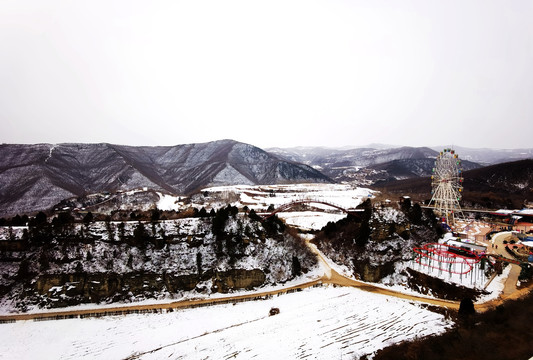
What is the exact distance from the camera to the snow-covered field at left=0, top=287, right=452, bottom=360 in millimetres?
26094

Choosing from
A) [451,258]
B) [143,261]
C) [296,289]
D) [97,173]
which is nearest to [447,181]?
[451,258]

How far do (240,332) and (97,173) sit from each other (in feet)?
505

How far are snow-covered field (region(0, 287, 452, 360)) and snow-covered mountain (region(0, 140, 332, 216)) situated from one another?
8689 cm

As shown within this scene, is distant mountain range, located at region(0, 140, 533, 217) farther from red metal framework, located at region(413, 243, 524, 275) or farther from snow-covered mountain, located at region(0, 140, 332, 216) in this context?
red metal framework, located at region(413, 243, 524, 275)

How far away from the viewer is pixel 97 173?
495 ft

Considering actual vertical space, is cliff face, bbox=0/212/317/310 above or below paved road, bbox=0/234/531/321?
above

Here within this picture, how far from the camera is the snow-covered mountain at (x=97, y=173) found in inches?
4085

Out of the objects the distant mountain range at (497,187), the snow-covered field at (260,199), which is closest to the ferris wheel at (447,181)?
the snow-covered field at (260,199)

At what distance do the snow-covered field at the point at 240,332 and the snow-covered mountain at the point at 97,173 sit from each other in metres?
86.9

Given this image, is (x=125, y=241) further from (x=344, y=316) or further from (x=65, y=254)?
(x=344, y=316)

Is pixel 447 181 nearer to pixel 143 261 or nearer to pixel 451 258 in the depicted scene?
pixel 451 258

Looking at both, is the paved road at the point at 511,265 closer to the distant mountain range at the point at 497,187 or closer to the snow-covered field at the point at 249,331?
the snow-covered field at the point at 249,331

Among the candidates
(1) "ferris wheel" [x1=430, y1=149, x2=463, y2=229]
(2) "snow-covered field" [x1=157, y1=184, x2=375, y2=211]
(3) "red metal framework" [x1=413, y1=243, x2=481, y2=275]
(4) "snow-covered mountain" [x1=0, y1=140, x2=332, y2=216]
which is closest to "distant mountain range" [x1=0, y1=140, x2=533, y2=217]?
(4) "snow-covered mountain" [x1=0, y1=140, x2=332, y2=216]

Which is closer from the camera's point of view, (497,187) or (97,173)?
(497,187)
